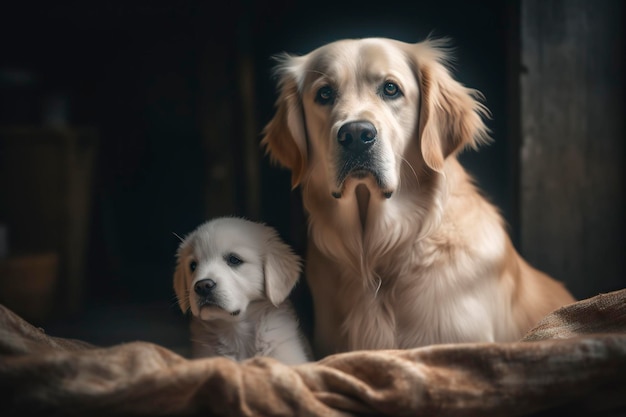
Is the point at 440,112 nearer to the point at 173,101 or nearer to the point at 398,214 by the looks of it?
the point at 398,214

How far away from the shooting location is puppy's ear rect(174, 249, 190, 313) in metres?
2.16

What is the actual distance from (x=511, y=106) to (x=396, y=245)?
999 mm

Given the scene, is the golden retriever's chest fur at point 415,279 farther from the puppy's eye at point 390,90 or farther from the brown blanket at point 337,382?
the brown blanket at point 337,382

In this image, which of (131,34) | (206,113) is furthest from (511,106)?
(131,34)

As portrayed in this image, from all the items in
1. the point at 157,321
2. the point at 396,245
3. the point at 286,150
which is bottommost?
the point at 157,321

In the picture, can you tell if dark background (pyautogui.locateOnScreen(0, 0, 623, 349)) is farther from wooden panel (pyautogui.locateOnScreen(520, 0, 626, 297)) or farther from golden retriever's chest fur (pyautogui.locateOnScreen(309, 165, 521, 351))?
golden retriever's chest fur (pyautogui.locateOnScreen(309, 165, 521, 351))

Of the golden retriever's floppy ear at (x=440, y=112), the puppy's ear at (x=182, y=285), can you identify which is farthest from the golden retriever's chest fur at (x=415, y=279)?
the puppy's ear at (x=182, y=285)

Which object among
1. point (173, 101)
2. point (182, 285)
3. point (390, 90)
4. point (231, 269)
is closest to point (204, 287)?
point (231, 269)

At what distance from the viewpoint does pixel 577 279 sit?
305 centimetres

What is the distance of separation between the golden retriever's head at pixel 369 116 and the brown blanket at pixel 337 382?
59cm

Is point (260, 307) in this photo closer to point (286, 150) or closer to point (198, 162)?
point (286, 150)

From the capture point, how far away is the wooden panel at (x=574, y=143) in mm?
2883

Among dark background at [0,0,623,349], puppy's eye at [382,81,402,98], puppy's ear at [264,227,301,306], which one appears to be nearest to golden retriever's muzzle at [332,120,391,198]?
puppy's eye at [382,81,402,98]

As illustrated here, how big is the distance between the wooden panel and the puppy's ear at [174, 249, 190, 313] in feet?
4.96
